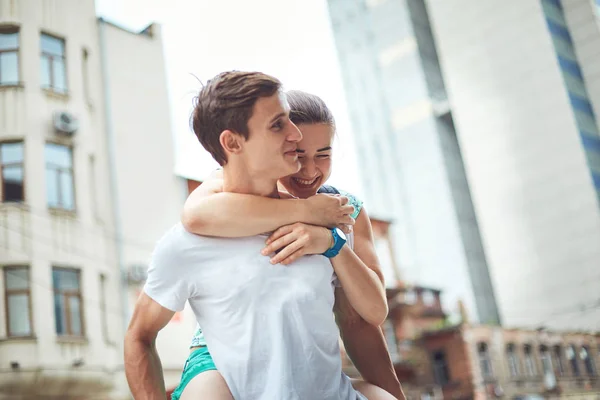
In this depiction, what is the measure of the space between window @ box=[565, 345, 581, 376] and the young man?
60.2 feet

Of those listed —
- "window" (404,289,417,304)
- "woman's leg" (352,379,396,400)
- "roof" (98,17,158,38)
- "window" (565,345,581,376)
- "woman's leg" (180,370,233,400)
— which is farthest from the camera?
"window" (565,345,581,376)

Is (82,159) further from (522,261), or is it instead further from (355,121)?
(355,121)

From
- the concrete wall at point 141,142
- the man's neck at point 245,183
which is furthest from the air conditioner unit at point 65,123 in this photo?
the man's neck at point 245,183

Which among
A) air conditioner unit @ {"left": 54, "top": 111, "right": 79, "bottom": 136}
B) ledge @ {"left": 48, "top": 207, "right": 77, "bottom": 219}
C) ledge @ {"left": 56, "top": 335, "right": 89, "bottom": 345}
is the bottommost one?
ledge @ {"left": 56, "top": 335, "right": 89, "bottom": 345}

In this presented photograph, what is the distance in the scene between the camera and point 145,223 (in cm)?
712

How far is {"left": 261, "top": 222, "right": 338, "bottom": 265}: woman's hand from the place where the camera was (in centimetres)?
80

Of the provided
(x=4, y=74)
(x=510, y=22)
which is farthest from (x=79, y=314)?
(x=510, y=22)

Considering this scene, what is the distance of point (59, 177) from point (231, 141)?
5.83m

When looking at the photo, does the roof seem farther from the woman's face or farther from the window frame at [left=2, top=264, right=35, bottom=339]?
the woman's face

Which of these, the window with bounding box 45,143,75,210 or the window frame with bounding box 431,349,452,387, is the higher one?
the window with bounding box 45,143,75,210

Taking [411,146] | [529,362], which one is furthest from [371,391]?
[411,146]

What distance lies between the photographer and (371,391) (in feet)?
3.00

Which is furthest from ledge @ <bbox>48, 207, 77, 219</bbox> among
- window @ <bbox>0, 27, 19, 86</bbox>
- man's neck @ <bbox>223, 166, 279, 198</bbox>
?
man's neck @ <bbox>223, 166, 279, 198</bbox>

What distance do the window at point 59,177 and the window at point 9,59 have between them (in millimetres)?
640
